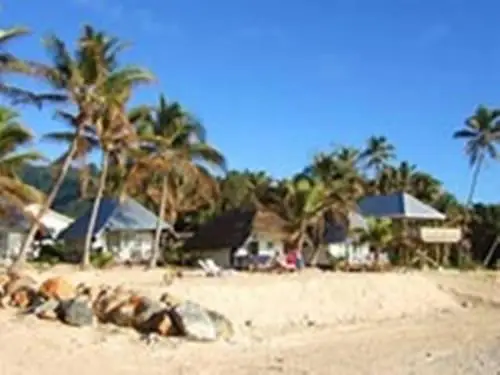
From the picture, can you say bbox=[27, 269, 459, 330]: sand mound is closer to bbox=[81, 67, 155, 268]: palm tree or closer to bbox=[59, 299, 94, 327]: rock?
bbox=[59, 299, 94, 327]: rock

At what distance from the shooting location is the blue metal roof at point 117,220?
44875mm

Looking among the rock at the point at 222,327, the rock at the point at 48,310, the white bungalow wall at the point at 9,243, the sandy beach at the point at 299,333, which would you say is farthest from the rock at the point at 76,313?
the white bungalow wall at the point at 9,243

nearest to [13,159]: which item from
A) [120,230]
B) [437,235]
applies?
[120,230]

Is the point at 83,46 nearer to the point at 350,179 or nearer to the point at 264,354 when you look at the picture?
the point at 264,354

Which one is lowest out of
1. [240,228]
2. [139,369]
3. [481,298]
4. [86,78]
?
[139,369]

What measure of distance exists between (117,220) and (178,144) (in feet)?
28.2

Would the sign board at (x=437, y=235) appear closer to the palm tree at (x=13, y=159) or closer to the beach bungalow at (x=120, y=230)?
the beach bungalow at (x=120, y=230)

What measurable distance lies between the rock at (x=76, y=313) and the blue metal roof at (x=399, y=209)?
108 ft

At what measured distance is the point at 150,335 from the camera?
19.9 m

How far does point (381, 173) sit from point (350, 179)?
2170 centimetres

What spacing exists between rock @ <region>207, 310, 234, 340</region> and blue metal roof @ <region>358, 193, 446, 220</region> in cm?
3014

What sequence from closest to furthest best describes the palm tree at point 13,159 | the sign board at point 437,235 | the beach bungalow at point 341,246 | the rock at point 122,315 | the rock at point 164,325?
the rock at point 164,325, the rock at point 122,315, the palm tree at point 13,159, the sign board at point 437,235, the beach bungalow at point 341,246

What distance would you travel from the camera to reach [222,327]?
21484 millimetres

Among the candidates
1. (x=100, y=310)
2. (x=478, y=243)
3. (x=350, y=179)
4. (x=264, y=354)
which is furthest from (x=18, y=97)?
(x=478, y=243)
